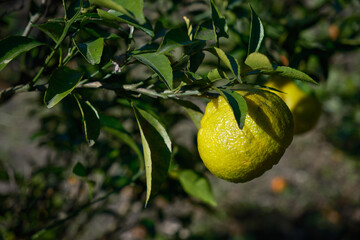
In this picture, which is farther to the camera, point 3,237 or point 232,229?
point 232,229

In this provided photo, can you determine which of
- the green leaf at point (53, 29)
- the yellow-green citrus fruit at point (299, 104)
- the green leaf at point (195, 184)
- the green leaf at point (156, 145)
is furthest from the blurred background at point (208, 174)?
the green leaf at point (53, 29)

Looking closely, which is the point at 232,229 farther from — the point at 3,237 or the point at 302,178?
the point at 3,237

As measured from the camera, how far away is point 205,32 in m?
0.63

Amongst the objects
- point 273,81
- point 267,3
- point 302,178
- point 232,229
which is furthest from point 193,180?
point 302,178

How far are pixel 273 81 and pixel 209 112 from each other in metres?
0.40

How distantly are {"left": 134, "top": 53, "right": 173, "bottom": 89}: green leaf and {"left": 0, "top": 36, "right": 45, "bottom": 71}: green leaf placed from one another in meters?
0.20

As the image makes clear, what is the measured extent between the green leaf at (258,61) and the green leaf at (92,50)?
250 mm

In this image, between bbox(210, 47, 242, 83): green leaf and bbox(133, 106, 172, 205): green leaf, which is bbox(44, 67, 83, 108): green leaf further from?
bbox(210, 47, 242, 83): green leaf

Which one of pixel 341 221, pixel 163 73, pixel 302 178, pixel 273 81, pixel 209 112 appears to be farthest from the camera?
pixel 302 178

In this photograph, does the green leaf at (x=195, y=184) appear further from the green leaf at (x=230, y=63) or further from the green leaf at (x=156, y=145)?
the green leaf at (x=230, y=63)

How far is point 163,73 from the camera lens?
0.54 m

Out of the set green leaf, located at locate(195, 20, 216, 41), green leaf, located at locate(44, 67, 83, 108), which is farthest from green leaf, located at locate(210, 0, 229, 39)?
green leaf, located at locate(44, 67, 83, 108)

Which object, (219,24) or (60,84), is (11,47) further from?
(219,24)

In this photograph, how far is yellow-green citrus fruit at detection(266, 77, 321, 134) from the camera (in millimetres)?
947
